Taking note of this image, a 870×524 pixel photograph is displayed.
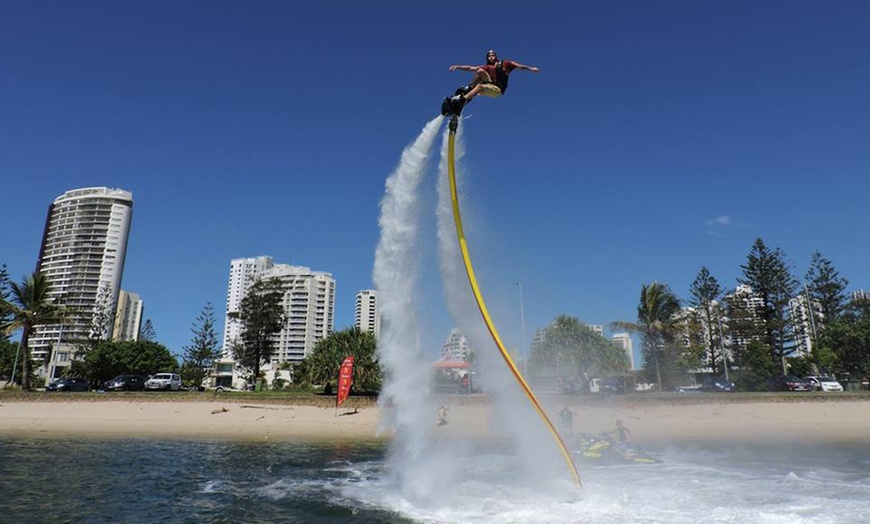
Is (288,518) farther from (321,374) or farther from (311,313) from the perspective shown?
(311,313)

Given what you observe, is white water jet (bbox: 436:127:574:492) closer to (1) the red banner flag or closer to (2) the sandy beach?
(2) the sandy beach

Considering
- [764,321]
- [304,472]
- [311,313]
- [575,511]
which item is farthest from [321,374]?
[311,313]

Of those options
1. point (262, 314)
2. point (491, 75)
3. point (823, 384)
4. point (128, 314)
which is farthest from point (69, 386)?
point (128, 314)

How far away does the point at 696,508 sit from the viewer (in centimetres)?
1246

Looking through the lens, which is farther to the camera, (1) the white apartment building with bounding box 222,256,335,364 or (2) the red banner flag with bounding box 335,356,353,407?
(1) the white apartment building with bounding box 222,256,335,364

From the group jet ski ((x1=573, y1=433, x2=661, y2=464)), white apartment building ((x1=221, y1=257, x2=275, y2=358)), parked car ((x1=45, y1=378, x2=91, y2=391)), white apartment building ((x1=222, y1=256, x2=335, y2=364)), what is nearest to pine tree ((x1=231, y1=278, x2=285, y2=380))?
parked car ((x1=45, y1=378, x2=91, y2=391))

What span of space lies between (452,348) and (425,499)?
388 cm

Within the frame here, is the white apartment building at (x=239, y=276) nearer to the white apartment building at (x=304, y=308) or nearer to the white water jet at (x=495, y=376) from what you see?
the white apartment building at (x=304, y=308)

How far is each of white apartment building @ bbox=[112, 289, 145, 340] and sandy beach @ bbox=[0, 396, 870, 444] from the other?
111571 mm

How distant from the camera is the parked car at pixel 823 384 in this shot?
46.5 metres

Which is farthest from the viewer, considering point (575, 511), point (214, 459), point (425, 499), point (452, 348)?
point (214, 459)

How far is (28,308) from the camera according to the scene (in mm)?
46125

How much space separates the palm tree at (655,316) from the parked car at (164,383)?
4344 cm

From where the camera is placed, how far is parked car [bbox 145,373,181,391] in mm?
50375
